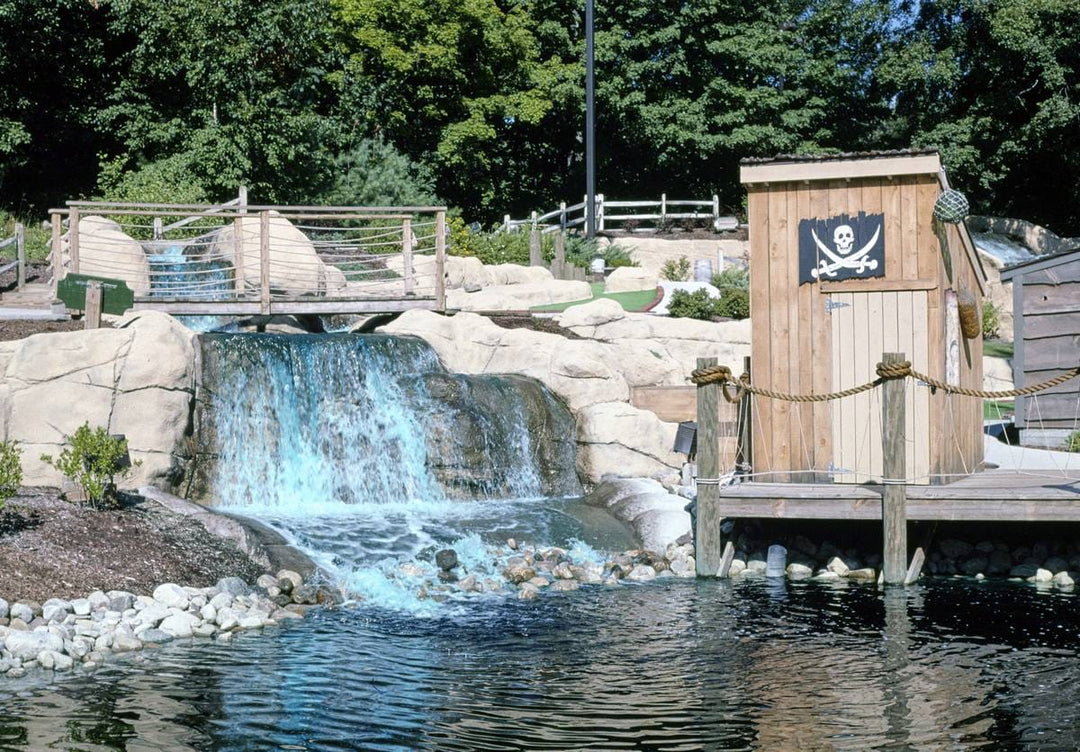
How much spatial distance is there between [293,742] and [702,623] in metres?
4.40

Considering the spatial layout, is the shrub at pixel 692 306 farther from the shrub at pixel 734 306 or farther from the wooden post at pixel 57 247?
the wooden post at pixel 57 247

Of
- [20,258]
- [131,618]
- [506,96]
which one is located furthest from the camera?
[506,96]

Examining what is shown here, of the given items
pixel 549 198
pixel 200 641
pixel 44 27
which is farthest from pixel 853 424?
pixel 549 198

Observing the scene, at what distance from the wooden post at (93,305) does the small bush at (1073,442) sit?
44.2ft

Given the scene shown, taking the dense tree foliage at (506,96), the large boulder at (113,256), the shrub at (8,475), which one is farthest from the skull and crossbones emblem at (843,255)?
the dense tree foliage at (506,96)

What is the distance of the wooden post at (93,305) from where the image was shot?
17.5 m

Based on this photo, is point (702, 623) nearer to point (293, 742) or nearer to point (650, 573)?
point (650, 573)

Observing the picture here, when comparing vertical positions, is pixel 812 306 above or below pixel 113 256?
below

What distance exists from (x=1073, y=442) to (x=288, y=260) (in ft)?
45.0

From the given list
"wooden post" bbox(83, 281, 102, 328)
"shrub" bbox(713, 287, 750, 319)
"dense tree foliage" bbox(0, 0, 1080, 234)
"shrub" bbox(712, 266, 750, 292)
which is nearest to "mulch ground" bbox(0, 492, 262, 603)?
"wooden post" bbox(83, 281, 102, 328)

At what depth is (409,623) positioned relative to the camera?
38.9ft

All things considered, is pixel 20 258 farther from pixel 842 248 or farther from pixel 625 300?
pixel 842 248

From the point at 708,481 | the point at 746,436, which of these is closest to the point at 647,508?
the point at 746,436

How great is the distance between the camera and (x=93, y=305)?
17.5m
